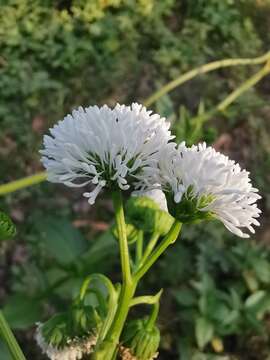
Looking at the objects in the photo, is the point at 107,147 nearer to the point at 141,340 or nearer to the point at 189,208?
the point at 189,208

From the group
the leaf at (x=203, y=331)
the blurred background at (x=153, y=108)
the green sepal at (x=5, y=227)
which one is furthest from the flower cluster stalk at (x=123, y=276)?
the leaf at (x=203, y=331)

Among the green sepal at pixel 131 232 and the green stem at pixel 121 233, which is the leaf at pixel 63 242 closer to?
the green sepal at pixel 131 232

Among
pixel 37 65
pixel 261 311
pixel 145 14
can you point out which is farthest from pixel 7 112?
pixel 261 311

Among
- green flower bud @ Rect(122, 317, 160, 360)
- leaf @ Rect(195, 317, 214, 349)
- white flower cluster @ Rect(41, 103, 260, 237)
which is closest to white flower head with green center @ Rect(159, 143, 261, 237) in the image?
white flower cluster @ Rect(41, 103, 260, 237)

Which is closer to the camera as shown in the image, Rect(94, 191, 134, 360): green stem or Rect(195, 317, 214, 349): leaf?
Rect(94, 191, 134, 360): green stem

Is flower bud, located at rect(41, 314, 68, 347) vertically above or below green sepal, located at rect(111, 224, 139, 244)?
below

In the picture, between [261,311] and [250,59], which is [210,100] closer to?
[250,59]

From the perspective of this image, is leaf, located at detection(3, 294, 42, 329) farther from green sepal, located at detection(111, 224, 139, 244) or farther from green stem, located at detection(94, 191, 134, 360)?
green stem, located at detection(94, 191, 134, 360)
